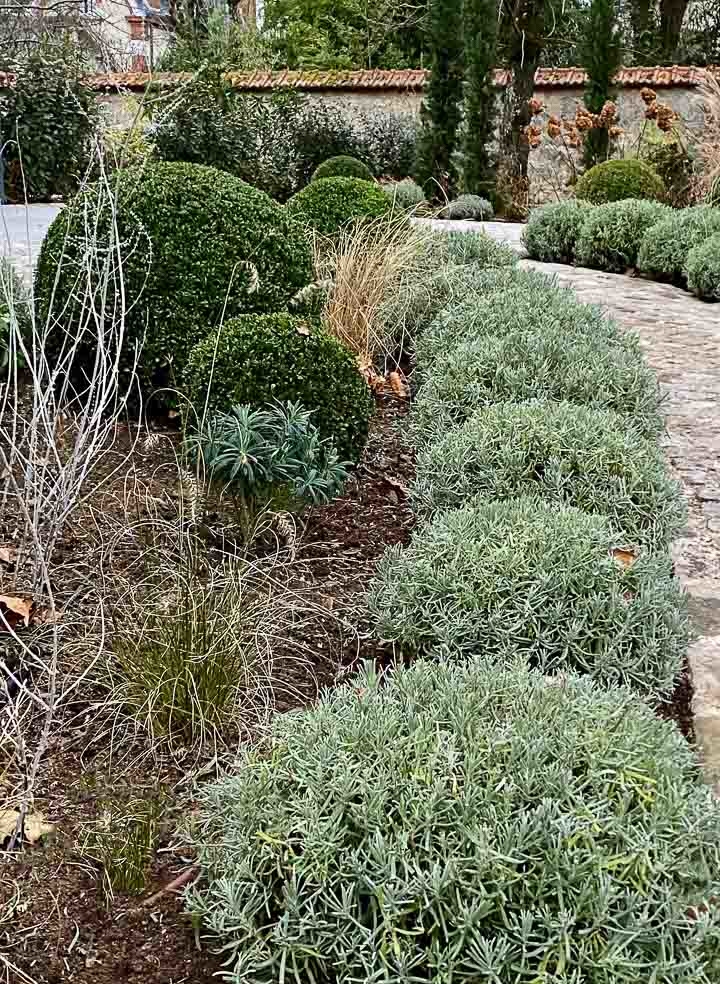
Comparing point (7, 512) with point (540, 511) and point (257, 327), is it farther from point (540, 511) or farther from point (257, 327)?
point (540, 511)

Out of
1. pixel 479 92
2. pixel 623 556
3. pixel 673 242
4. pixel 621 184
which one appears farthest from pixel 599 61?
pixel 623 556

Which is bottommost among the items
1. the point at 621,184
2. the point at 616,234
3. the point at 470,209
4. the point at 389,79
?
the point at 470,209

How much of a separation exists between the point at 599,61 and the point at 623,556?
14.0m

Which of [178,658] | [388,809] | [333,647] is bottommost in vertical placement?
[333,647]

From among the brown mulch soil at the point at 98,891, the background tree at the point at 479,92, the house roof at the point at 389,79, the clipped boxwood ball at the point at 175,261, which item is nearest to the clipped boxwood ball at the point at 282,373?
the clipped boxwood ball at the point at 175,261

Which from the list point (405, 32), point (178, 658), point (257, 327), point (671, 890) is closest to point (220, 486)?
point (257, 327)

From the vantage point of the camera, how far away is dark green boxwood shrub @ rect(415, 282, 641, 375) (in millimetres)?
4340

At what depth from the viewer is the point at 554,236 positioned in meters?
9.77

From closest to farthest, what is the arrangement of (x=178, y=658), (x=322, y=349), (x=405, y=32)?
1. (x=178, y=658)
2. (x=322, y=349)
3. (x=405, y=32)

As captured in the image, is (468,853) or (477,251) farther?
(477,251)

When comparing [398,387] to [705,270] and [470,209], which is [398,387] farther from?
[470,209]

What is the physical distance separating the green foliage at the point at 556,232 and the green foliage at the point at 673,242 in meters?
1.01

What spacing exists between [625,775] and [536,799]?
17cm

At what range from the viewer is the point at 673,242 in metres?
8.49
